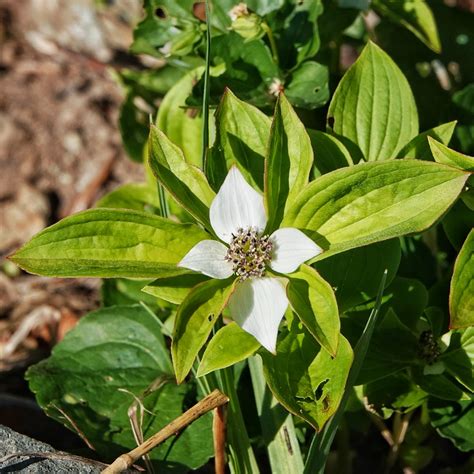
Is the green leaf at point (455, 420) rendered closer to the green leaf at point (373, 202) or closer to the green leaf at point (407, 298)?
the green leaf at point (407, 298)

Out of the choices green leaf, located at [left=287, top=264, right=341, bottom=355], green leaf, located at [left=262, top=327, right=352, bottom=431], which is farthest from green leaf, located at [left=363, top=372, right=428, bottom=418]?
green leaf, located at [left=287, top=264, right=341, bottom=355]

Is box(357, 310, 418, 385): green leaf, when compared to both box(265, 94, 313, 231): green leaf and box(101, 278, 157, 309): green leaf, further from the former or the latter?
box(101, 278, 157, 309): green leaf

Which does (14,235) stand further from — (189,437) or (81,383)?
(189,437)

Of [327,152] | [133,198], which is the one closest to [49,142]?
[133,198]

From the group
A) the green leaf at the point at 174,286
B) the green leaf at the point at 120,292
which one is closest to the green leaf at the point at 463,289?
the green leaf at the point at 174,286

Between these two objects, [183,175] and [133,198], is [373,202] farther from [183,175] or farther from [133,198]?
[133,198]

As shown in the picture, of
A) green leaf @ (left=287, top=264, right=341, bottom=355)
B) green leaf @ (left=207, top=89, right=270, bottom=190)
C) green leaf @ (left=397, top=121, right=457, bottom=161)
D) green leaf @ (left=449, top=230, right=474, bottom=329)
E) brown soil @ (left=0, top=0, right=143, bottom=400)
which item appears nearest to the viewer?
green leaf @ (left=287, top=264, right=341, bottom=355)
